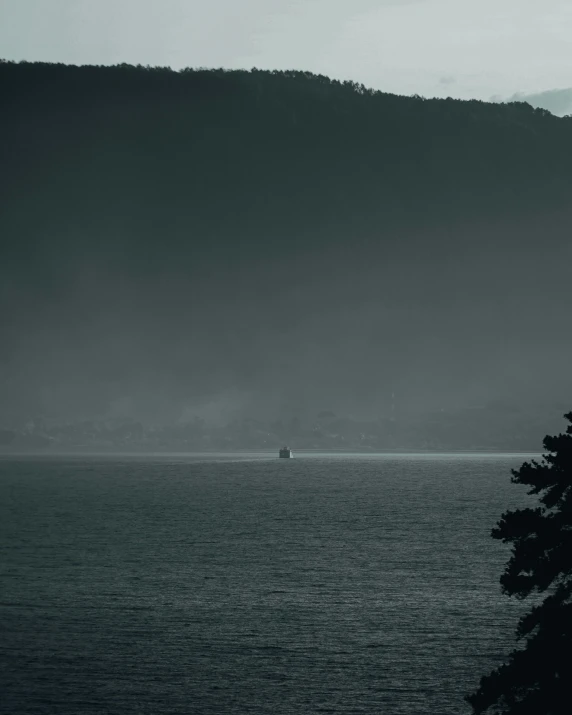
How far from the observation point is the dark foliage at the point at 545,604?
1209 inches

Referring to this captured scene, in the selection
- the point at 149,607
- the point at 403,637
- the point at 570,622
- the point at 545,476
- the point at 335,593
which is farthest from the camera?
the point at 335,593

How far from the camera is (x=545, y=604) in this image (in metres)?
32.3

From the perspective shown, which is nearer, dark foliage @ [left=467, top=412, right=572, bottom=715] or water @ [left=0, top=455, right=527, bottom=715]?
dark foliage @ [left=467, top=412, right=572, bottom=715]

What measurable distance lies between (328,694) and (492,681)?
31.3 metres

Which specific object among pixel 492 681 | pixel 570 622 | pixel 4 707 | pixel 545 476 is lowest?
pixel 4 707

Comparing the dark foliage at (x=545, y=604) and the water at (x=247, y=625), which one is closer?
the dark foliage at (x=545, y=604)

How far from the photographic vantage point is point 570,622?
31.3 metres

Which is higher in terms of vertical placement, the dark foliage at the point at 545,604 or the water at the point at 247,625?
the dark foliage at the point at 545,604

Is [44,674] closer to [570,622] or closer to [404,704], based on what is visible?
[404,704]

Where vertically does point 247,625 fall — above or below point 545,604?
below

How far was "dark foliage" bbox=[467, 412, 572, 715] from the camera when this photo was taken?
3072cm

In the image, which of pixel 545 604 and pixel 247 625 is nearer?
pixel 545 604

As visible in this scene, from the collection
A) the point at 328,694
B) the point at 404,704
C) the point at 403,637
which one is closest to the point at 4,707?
the point at 328,694

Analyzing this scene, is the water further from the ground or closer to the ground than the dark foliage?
closer to the ground
